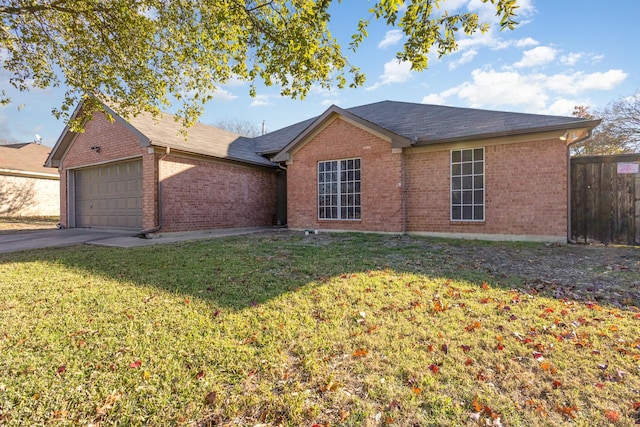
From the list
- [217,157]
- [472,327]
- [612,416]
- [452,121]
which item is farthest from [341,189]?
[612,416]

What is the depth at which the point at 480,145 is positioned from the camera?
9.38m

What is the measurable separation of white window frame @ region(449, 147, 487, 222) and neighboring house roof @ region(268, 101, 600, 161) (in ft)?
2.16

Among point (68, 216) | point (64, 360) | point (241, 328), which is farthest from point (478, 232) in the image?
point (68, 216)

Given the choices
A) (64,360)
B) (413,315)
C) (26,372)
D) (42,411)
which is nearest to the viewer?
(42,411)

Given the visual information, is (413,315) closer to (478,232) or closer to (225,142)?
(478,232)

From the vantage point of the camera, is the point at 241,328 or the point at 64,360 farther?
the point at 241,328

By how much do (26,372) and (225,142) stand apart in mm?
13295

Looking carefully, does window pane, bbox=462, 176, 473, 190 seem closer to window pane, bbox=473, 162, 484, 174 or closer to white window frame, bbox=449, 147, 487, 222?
white window frame, bbox=449, 147, 487, 222

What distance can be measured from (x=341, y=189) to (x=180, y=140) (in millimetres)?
6196

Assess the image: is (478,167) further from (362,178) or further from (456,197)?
(362,178)

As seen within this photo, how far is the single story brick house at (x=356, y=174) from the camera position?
882 centimetres

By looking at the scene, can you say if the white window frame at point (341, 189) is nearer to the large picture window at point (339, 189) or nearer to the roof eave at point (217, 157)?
the large picture window at point (339, 189)

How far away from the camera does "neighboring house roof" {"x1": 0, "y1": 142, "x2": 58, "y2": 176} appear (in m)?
20.3

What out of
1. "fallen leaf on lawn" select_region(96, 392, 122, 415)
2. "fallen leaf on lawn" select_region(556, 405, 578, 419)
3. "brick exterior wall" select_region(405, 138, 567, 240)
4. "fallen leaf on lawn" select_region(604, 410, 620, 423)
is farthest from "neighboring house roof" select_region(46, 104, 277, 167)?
"fallen leaf on lawn" select_region(604, 410, 620, 423)
